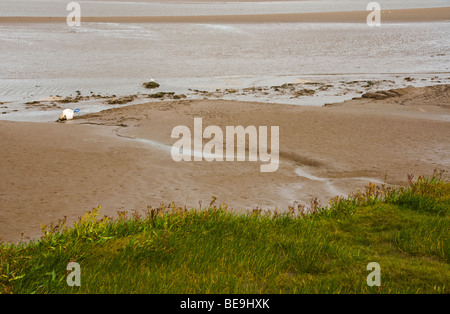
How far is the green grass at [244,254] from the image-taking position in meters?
4.78

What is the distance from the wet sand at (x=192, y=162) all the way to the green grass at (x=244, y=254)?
223 cm

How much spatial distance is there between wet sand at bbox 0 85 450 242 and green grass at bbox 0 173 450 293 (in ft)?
7.32

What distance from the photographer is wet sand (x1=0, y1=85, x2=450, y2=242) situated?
9211 millimetres

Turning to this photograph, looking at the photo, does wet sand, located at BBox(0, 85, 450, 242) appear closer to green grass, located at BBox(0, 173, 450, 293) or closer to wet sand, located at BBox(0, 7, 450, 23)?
green grass, located at BBox(0, 173, 450, 293)

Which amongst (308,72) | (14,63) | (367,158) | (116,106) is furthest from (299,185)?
(14,63)

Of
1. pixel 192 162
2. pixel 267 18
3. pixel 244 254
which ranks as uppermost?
pixel 267 18

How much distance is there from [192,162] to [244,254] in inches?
237

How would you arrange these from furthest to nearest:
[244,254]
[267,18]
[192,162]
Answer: [267,18] < [192,162] < [244,254]

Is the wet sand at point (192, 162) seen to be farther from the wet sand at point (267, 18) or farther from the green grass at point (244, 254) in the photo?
the wet sand at point (267, 18)

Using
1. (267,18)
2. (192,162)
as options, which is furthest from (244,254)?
(267,18)

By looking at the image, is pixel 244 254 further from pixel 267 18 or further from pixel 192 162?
pixel 267 18

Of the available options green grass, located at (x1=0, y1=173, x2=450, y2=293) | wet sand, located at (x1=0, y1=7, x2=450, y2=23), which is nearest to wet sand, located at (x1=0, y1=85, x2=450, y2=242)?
green grass, located at (x1=0, y1=173, x2=450, y2=293)

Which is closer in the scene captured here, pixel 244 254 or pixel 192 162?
pixel 244 254

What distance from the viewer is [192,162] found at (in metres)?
11.4
